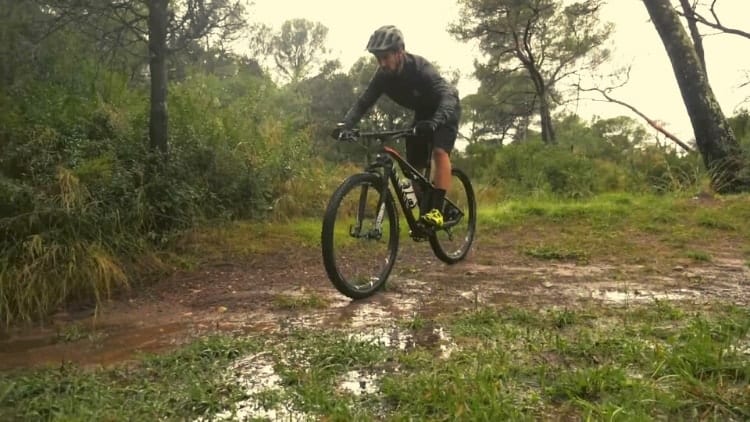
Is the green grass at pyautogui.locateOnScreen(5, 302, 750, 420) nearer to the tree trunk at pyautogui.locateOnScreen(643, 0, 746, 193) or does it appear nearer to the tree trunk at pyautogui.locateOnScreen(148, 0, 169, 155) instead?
the tree trunk at pyautogui.locateOnScreen(148, 0, 169, 155)

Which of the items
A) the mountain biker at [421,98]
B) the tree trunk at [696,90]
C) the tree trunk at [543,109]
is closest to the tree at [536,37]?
the tree trunk at [543,109]

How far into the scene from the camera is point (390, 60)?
177 inches

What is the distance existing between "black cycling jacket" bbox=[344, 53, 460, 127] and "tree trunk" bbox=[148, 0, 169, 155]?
2.03 metres

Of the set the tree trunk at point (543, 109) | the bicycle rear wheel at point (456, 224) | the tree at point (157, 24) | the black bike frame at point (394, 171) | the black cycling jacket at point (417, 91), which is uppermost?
the tree trunk at point (543, 109)

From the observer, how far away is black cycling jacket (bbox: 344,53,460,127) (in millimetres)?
4629

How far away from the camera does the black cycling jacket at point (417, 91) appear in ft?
15.2

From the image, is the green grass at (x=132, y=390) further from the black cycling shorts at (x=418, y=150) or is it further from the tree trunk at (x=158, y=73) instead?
the tree trunk at (x=158, y=73)

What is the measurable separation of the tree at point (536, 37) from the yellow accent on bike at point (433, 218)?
1558 cm

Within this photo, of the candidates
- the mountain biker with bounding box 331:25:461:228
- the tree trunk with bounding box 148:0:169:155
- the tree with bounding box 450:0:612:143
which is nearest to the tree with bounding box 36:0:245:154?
the tree trunk with bounding box 148:0:169:155

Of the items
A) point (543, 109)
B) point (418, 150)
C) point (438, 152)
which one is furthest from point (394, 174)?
point (543, 109)

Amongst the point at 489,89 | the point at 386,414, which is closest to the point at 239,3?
the point at 386,414

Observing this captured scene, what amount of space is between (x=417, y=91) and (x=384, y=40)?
0.55m

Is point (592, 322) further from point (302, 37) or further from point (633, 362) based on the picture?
point (302, 37)

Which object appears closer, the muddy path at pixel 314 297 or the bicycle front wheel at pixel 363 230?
the muddy path at pixel 314 297
